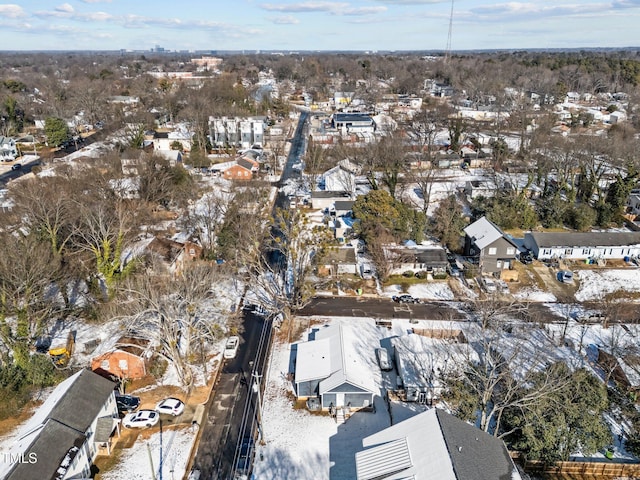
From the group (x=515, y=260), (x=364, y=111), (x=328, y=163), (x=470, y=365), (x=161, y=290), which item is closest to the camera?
(x=470, y=365)

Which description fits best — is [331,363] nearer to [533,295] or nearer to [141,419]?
[141,419]

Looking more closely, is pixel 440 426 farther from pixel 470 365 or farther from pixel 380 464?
pixel 470 365

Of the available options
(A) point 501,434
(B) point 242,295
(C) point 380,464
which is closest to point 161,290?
(B) point 242,295

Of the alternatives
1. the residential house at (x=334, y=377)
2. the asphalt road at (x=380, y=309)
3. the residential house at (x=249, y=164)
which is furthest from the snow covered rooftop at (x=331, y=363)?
the residential house at (x=249, y=164)

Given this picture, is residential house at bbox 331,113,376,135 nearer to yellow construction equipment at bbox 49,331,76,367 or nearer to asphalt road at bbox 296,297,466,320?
asphalt road at bbox 296,297,466,320

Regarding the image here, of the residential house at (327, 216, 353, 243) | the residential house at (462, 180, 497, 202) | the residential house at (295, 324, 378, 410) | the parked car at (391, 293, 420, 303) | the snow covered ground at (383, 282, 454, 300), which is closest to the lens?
the residential house at (295, 324, 378, 410)

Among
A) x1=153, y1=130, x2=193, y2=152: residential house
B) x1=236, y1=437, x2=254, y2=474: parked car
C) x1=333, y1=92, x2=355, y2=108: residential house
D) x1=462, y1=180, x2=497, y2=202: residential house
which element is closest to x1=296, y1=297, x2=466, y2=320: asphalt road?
x1=236, y1=437, x2=254, y2=474: parked car

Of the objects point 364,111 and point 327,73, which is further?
point 327,73
